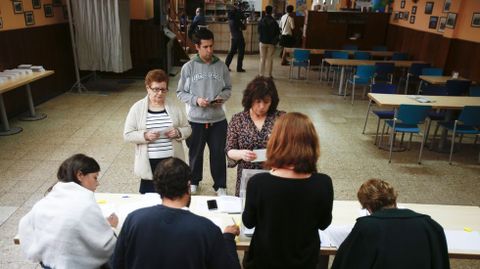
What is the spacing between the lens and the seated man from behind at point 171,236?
1394mm

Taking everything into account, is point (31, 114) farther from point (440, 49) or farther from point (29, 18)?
point (440, 49)

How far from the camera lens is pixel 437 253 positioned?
5.53 ft

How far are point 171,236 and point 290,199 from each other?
1.83 feet

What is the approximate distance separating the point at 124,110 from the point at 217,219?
17.1 feet

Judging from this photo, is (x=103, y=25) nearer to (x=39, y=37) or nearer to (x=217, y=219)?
(x=39, y=37)

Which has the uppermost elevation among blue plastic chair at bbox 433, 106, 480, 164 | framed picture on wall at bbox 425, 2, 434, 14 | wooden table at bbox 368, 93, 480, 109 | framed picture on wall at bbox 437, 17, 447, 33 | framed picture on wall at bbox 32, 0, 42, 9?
framed picture on wall at bbox 425, 2, 434, 14

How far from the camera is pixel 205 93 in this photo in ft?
11.7

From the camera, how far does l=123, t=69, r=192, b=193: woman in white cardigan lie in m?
2.85

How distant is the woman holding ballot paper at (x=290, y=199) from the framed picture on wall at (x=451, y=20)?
783cm

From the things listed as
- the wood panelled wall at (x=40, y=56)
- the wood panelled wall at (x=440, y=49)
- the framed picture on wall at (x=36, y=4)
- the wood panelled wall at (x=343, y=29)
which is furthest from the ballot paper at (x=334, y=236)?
the wood panelled wall at (x=343, y=29)

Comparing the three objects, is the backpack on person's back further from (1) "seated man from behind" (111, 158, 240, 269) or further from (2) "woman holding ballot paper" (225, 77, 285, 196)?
(1) "seated man from behind" (111, 158, 240, 269)

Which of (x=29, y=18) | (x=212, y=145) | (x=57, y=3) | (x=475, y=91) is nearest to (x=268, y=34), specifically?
(x=57, y=3)

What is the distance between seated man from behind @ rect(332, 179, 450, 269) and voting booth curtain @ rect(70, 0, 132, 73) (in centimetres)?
730

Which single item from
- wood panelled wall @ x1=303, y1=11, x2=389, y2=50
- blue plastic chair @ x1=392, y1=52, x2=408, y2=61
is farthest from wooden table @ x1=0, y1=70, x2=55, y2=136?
blue plastic chair @ x1=392, y1=52, x2=408, y2=61
